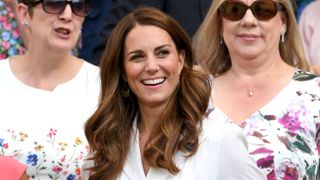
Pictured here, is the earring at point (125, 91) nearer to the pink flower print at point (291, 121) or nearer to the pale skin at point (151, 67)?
the pale skin at point (151, 67)

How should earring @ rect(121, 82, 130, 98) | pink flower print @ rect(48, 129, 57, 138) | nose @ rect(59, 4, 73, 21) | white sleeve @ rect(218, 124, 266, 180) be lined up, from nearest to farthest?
white sleeve @ rect(218, 124, 266, 180) < earring @ rect(121, 82, 130, 98) < pink flower print @ rect(48, 129, 57, 138) < nose @ rect(59, 4, 73, 21)

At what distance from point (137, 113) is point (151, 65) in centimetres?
35

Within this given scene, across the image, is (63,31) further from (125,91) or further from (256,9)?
(256,9)

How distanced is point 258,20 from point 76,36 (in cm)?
95

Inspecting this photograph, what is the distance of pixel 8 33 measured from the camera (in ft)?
19.0

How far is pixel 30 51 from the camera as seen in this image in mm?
5008

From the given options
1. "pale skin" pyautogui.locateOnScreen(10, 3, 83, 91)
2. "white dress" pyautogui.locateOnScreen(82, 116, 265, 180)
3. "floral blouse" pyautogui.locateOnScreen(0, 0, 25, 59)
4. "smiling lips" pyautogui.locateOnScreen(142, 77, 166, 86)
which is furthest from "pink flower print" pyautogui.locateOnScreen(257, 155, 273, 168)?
"floral blouse" pyautogui.locateOnScreen(0, 0, 25, 59)

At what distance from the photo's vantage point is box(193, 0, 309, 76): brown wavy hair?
5082 mm

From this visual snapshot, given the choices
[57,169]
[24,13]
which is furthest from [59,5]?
[57,169]

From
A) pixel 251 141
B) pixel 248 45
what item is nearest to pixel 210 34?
pixel 248 45

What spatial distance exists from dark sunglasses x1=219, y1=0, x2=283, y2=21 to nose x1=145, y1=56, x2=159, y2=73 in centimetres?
85

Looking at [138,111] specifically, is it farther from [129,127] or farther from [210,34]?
[210,34]

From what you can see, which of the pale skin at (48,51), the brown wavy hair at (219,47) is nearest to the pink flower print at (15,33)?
the pale skin at (48,51)

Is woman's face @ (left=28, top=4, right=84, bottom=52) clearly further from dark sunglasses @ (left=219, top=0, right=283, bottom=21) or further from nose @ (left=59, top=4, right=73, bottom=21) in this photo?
dark sunglasses @ (left=219, top=0, right=283, bottom=21)
